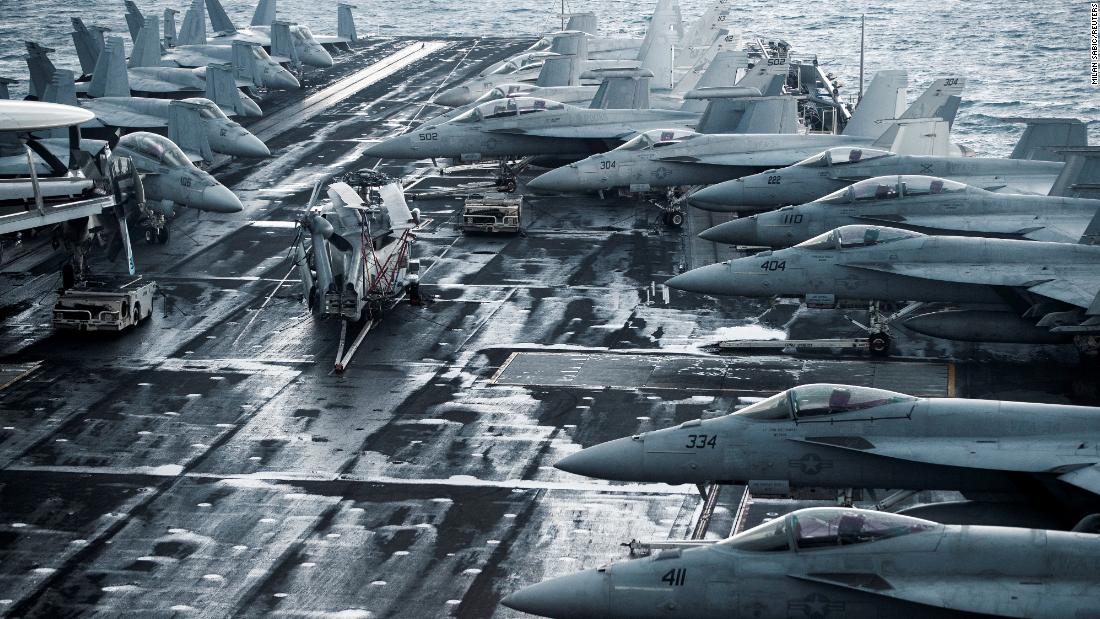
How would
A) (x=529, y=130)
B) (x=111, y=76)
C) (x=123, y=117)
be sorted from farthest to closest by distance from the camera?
(x=111, y=76)
(x=123, y=117)
(x=529, y=130)

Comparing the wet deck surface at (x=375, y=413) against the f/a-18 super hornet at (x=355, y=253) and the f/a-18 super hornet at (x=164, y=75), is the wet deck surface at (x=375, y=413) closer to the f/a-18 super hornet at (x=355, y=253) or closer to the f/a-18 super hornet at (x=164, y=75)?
the f/a-18 super hornet at (x=355, y=253)

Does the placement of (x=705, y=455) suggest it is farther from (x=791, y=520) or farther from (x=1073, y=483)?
(x=1073, y=483)

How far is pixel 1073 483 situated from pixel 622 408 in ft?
40.9

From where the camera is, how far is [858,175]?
42125 mm

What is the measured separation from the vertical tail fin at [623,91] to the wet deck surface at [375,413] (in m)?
11.3

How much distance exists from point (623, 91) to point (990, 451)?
39.5 metres

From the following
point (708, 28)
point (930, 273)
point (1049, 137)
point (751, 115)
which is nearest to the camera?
point (930, 273)

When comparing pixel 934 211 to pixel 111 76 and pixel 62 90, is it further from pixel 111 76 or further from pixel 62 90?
pixel 111 76

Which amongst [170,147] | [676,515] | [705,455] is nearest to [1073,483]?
[705,455]

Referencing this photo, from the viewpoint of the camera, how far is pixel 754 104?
171 feet

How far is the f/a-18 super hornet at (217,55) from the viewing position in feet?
246

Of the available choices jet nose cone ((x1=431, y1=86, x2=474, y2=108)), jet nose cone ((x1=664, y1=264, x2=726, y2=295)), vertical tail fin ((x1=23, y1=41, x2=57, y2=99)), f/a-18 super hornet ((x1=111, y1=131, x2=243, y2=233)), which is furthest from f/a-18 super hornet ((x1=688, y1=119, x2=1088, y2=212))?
vertical tail fin ((x1=23, y1=41, x2=57, y2=99))

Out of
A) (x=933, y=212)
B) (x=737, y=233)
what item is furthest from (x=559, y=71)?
(x=933, y=212)

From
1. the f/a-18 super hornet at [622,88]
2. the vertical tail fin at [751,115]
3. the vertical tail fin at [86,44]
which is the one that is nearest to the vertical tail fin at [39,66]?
the vertical tail fin at [86,44]
